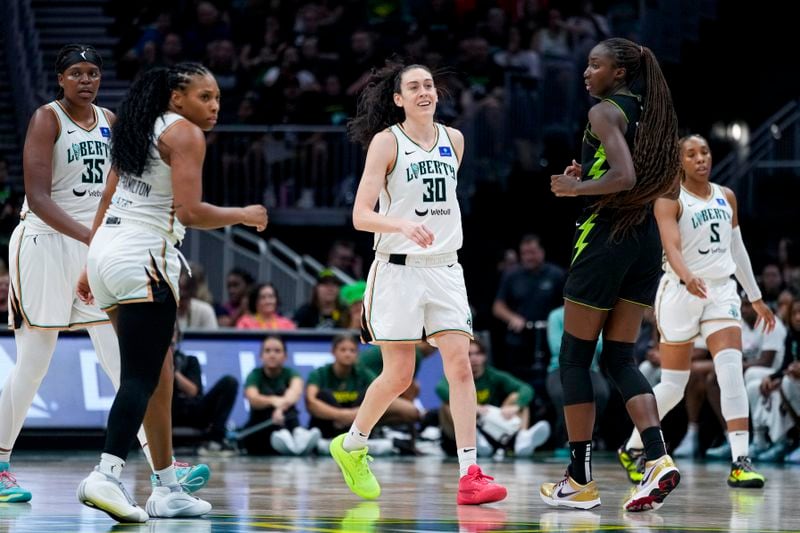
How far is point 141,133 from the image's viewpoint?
19.2 ft

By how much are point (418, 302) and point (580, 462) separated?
116cm

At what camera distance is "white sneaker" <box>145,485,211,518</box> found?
5.99 m

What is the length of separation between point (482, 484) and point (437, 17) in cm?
1320

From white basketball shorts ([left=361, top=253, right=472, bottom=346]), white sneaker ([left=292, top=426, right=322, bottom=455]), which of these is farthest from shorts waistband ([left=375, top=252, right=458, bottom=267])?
white sneaker ([left=292, top=426, right=322, bottom=455])

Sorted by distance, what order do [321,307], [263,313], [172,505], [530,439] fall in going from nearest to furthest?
[172,505] < [530,439] < [263,313] < [321,307]

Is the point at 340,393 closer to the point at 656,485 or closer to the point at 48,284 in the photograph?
the point at 48,284

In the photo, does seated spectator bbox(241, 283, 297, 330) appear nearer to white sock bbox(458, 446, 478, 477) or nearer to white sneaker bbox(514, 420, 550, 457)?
white sneaker bbox(514, 420, 550, 457)

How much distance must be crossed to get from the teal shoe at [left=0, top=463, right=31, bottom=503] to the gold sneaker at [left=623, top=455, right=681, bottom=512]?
2.94 metres

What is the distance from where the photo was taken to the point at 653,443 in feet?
21.8

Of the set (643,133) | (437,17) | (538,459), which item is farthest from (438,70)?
(437,17)

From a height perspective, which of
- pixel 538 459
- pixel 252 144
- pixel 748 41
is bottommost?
pixel 538 459

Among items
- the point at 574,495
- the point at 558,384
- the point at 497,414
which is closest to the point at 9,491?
the point at 574,495

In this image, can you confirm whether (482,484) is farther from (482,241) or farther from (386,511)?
(482,241)

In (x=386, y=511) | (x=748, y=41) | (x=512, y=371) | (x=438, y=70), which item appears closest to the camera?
(x=386, y=511)
